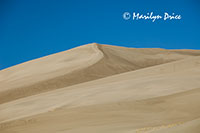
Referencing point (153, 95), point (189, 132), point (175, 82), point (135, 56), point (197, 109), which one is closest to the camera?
point (189, 132)

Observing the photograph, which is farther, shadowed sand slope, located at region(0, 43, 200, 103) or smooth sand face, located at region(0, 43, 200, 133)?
shadowed sand slope, located at region(0, 43, 200, 103)

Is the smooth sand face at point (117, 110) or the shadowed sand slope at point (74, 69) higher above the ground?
the smooth sand face at point (117, 110)

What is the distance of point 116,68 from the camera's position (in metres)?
28.8

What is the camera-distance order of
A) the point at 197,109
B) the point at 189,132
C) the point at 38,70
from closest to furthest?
the point at 189,132 → the point at 197,109 → the point at 38,70

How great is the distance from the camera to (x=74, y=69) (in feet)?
91.3

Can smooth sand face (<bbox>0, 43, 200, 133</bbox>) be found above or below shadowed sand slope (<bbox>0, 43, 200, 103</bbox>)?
above

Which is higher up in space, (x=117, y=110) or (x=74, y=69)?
(x=117, y=110)

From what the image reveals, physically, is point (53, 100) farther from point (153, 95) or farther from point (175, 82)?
point (175, 82)

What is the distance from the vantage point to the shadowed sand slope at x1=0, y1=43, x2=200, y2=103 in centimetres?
2311

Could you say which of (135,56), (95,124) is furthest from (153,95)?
(135,56)

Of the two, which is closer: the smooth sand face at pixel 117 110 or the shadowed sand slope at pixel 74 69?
the smooth sand face at pixel 117 110

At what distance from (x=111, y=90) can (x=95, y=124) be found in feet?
20.0

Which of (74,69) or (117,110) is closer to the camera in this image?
(117,110)

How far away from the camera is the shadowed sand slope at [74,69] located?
75.8 ft
